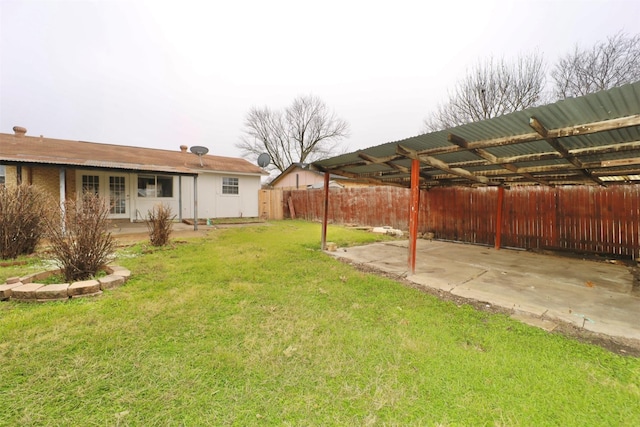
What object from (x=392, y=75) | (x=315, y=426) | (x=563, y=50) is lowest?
(x=315, y=426)

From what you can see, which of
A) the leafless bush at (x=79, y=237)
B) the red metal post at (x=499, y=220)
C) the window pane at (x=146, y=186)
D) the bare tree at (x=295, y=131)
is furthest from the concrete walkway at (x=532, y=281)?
the bare tree at (x=295, y=131)

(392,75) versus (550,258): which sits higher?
(392,75)

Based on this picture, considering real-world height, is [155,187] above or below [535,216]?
above

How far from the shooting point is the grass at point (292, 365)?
1619mm

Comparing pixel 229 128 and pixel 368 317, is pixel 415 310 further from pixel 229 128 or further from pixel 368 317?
pixel 229 128

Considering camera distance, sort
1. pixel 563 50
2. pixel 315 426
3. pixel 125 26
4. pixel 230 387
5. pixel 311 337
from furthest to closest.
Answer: pixel 563 50 → pixel 125 26 → pixel 311 337 → pixel 230 387 → pixel 315 426

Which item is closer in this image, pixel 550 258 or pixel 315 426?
pixel 315 426

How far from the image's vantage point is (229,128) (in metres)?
30.0

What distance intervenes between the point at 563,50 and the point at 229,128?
28.4 metres

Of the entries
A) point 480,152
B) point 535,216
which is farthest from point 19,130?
point 535,216

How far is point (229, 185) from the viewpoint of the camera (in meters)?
14.3

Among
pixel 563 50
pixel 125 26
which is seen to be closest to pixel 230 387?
pixel 125 26

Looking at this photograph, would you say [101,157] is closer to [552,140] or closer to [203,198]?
[203,198]

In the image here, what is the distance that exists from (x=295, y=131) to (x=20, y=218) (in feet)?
87.2
